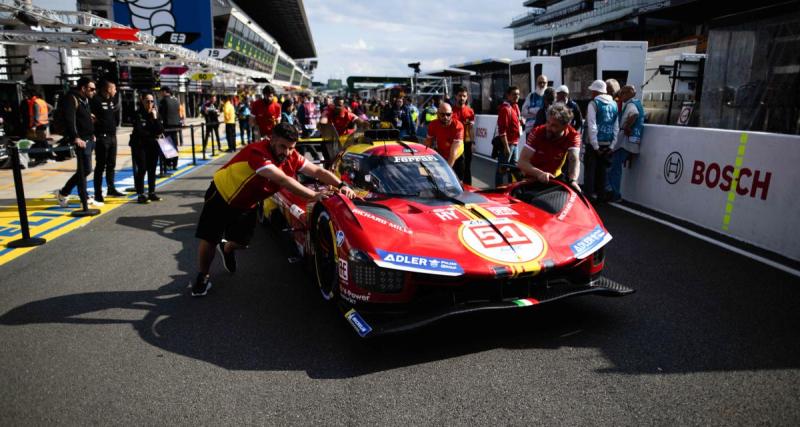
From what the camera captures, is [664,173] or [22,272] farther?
[664,173]

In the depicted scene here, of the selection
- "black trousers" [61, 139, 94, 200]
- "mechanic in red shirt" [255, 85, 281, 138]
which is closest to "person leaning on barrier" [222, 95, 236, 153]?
"mechanic in red shirt" [255, 85, 281, 138]

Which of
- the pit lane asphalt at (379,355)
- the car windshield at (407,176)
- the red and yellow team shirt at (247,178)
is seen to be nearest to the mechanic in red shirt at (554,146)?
the car windshield at (407,176)

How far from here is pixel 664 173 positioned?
25.4 feet

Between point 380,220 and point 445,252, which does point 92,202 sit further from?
point 445,252

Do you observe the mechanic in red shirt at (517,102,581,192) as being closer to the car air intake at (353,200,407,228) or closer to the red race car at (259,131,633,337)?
the red race car at (259,131,633,337)

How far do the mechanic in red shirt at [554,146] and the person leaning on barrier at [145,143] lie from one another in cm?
601

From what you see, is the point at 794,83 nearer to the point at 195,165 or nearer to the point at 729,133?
the point at 729,133

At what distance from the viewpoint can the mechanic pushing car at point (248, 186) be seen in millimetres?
4191

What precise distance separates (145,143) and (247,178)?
5.22 metres

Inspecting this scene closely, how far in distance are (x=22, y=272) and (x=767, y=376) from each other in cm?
609

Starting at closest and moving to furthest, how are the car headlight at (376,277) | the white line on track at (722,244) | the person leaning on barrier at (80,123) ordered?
the car headlight at (376,277) < the white line on track at (722,244) < the person leaning on barrier at (80,123)

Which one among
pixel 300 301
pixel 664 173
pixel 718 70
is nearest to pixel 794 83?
pixel 718 70

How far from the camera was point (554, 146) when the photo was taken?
5.64 metres

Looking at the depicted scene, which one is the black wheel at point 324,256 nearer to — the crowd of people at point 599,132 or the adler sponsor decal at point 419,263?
the adler sponsor decal at point 419,263
